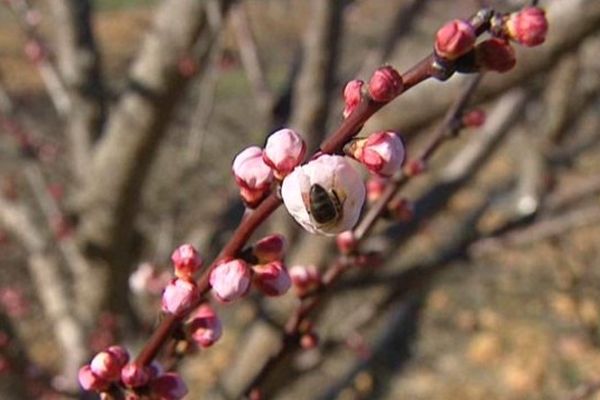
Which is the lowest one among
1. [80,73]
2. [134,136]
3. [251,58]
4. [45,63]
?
[134,136]

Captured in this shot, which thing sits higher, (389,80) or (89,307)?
(89,307)

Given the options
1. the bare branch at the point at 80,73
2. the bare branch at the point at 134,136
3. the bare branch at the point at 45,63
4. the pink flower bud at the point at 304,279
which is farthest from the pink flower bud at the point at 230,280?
the bare branch at the point at 45,63

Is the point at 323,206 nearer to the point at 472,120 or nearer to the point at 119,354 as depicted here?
the point at 119,354

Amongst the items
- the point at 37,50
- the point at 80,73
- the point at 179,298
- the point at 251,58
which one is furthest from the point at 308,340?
the point at 37,50

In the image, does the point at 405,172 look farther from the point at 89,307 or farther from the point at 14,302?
the point at 14,302

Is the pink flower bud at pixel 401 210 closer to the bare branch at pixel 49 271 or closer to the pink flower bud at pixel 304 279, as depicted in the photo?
the pink flower bud at pixel 304 279

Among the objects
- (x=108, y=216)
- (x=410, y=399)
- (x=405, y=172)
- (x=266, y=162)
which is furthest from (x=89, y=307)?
(x=410, y=399)
